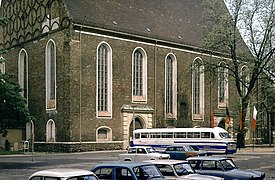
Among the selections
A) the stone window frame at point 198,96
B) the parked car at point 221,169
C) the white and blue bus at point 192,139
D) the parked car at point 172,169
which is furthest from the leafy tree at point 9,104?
the stone window frame at point 198,96

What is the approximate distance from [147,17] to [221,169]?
142ft

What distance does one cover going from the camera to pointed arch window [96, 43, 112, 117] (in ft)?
162

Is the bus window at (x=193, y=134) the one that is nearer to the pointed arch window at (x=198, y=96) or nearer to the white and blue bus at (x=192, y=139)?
the white and blue bus at (x=192, y=139)

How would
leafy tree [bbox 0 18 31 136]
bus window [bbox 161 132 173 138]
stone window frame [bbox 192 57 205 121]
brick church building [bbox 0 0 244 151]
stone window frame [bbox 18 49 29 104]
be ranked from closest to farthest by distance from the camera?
1. leafy tree [bbox 0 18 31 136]
2. bus window [bbox 161 132 173 138]
3. brick church building [bbox 0 0 244 151]
4. stone window frame [bbox 18 49 29 104]
5. stone window frame [bbox 192 57 205 121]

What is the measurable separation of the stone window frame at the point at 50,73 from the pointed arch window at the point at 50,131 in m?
1.57

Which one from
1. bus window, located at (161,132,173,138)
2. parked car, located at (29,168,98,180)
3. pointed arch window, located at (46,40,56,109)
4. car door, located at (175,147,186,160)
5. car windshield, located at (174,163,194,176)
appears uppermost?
pointed arch window, located at (46,40,56,109)

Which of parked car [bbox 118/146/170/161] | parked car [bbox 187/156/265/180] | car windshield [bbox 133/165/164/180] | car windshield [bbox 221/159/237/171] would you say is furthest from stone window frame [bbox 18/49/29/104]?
car windshield [bbox 133/165/164/180]

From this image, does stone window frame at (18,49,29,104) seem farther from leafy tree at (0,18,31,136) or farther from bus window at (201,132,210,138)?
bus window at (201,132,210,138)

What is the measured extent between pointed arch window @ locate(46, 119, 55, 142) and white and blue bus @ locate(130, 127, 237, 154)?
9.17m

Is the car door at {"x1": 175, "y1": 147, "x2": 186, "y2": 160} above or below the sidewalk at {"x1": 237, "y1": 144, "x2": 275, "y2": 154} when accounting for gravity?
above

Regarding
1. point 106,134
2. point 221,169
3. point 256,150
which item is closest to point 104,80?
point 106,134

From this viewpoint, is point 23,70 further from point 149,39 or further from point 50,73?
point 149,39

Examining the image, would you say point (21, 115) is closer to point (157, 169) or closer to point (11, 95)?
point (11, 95)

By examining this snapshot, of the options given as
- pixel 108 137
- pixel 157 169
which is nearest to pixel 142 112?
pixel 108 137
